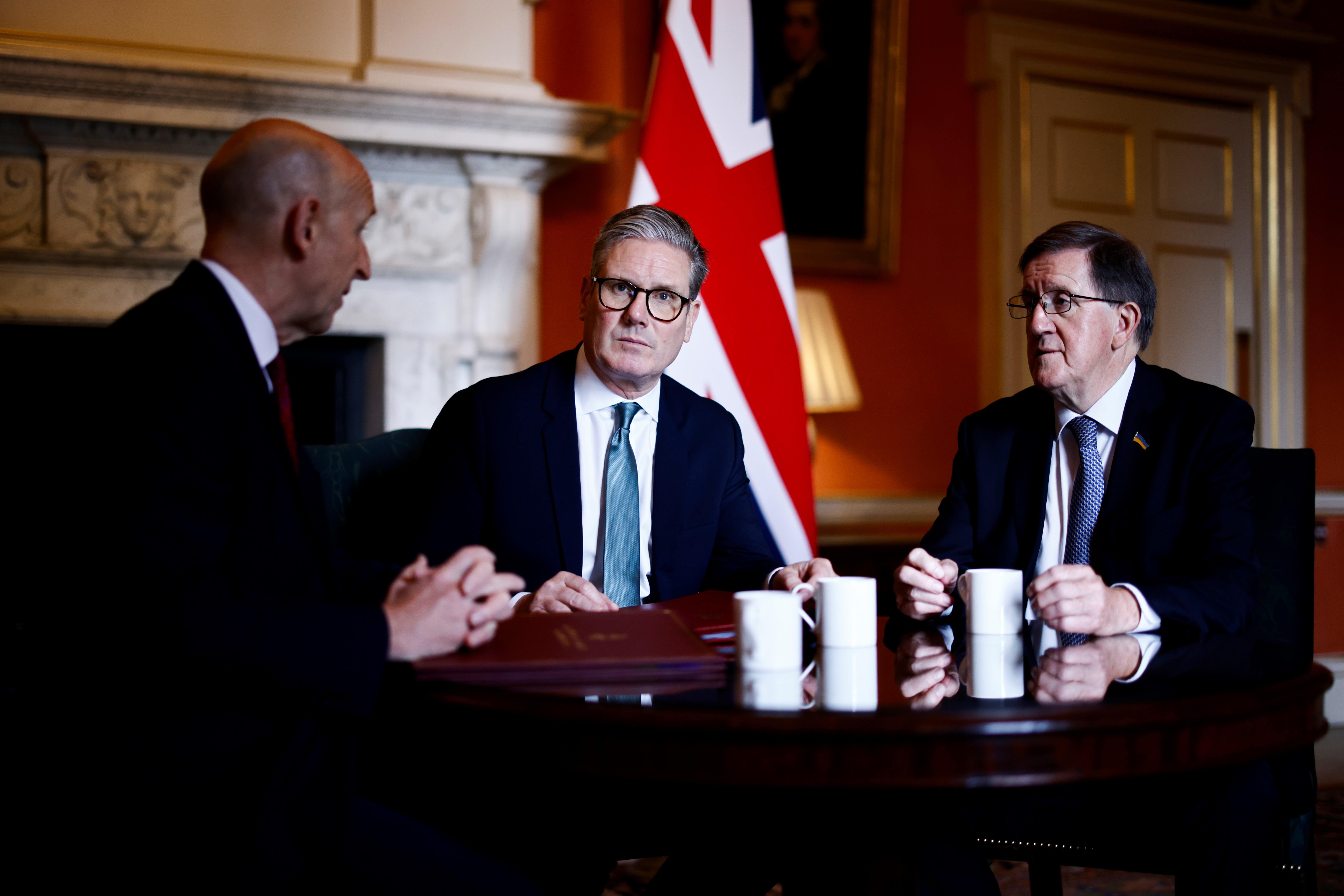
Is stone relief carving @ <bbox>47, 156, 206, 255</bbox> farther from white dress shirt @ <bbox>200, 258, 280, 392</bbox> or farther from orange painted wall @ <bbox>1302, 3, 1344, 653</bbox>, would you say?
orange painted wall @ <bbox>1302, 3, 1344, 653</bbox>

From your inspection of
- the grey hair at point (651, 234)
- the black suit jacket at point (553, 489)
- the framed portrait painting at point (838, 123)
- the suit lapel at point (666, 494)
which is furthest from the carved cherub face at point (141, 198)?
the framed portrait painting at point (838, 123)

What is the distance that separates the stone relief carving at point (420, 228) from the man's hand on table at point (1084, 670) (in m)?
2.56

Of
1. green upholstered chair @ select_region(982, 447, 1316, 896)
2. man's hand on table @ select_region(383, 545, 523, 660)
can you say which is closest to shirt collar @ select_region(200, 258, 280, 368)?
man's hand on table @ select_region(383, 545, 523, 660)

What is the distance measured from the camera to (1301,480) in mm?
1878

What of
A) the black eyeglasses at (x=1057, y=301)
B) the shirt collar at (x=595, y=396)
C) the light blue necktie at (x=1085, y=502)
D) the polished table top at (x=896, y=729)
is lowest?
the polished table top at (x=896, y=729)

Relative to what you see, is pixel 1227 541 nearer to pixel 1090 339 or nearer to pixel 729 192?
pixel 1090 339

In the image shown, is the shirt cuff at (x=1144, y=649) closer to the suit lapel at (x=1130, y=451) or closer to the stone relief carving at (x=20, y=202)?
the suit lapel at (x=1130, y=451)

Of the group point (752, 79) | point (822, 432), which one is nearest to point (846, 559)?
point (822, 432)

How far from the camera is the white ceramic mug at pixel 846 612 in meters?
1.32

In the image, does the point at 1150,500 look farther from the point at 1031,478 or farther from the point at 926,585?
the point at 926,585

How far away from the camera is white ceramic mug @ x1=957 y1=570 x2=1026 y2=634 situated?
1.36m

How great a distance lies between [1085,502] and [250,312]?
1387mm

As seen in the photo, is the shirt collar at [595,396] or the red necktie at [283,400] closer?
the red necktie at [283,400]

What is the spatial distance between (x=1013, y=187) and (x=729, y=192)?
158 centimetres
